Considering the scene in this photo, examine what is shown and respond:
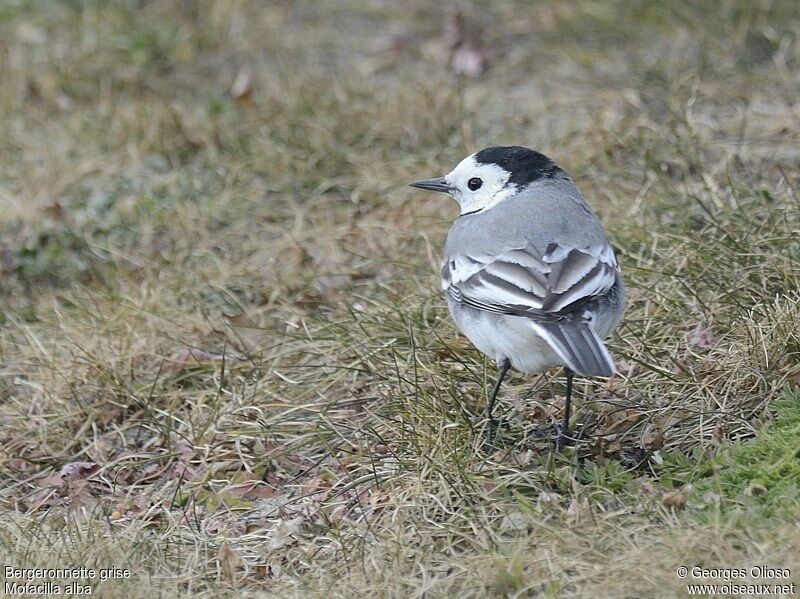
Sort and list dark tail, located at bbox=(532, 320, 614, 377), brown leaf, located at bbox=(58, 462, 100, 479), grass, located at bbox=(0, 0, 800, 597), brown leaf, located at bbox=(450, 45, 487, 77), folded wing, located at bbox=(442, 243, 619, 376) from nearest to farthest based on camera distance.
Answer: dark tail, located at bbox=(532, 320, 614, 377) < folded wing, located at bbox=(442, 243, 619, 376) < grass, located at bbox=(0, 0, 800, 597) < brown leaf, located at bbox=(58, 462, 100, 479) < brown leaf, located at bbox=(450, 45, 487, 77)

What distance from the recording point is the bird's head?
18.0 feet

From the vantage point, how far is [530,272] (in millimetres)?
4621

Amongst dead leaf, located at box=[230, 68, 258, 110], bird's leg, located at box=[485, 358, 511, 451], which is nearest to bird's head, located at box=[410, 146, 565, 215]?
bird's leg, located at box=[485, 358, 511, 451]

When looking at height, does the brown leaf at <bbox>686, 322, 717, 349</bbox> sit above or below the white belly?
below

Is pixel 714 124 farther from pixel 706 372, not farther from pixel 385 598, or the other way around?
pixel 385 598

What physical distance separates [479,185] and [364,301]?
39.0 inches

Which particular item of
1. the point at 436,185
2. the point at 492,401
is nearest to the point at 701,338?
the point at 492,401

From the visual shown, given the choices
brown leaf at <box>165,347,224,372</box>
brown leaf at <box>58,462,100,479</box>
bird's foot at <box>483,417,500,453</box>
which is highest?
bird's foot at <box>483,417,500,453</box>

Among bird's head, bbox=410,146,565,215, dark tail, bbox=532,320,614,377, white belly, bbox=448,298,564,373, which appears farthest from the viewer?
bird's head, bbox=410,146,565,215

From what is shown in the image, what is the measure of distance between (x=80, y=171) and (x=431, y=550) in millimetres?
4724

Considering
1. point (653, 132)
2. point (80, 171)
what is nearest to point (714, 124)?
point (653, 132)

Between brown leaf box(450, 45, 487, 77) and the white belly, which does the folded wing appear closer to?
the white belly

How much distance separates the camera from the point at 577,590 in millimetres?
3904

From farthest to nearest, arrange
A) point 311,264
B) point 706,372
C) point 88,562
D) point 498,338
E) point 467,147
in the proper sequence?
point 467,147 < point 311,264 < point 706,372 < point 498,338 < point 88,562
